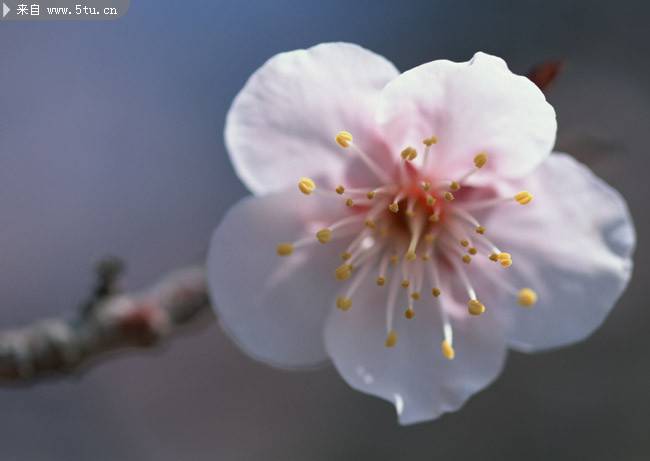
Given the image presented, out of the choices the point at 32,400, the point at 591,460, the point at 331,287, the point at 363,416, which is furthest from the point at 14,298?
the point at 331,287

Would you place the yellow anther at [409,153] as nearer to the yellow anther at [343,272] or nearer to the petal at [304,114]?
the petal at [304,114]

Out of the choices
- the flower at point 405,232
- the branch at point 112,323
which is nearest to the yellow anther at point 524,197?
the flower at point 405,232

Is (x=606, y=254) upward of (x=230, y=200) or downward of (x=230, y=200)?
upward

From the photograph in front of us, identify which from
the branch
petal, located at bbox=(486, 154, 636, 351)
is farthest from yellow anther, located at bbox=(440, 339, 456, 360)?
the branch

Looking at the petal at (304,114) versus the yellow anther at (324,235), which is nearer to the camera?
the petal at (304,114)

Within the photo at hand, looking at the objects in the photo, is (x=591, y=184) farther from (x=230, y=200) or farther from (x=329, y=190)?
(x=230, y=200)

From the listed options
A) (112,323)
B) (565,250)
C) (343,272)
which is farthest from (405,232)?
(112,323)

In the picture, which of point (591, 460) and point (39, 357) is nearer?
point (39, 357)
